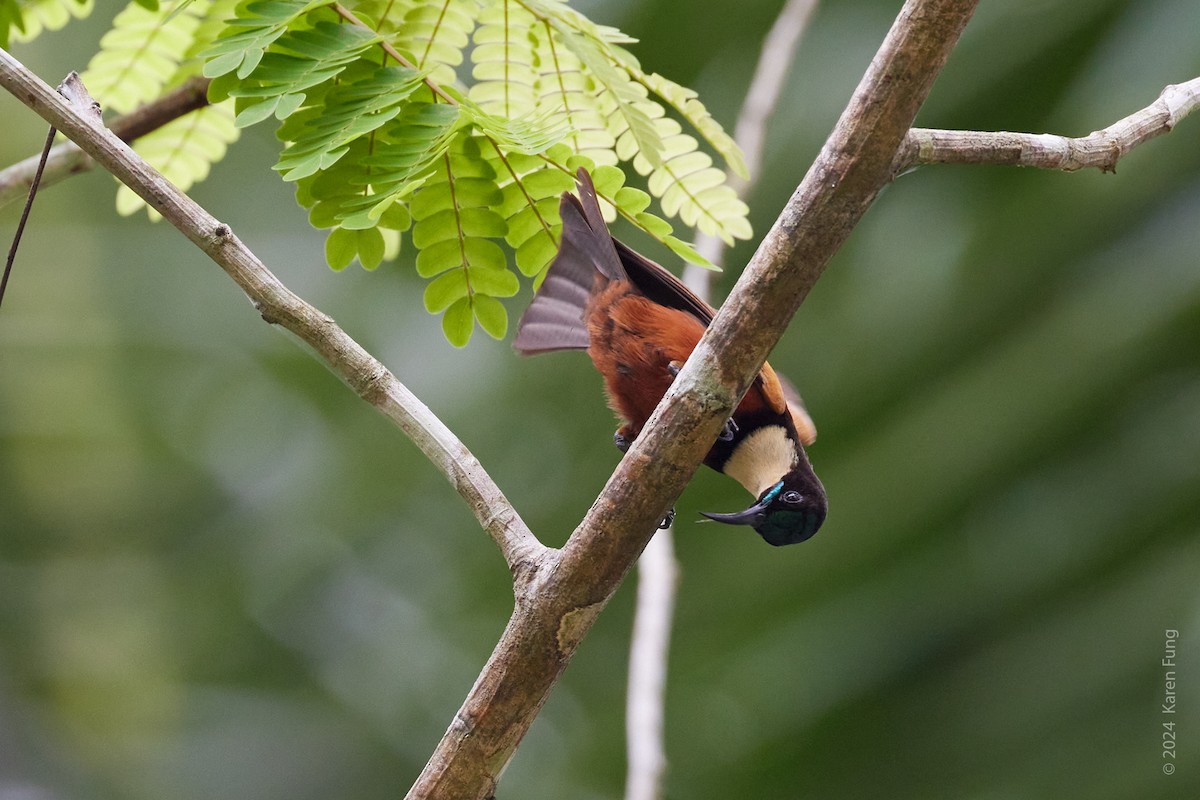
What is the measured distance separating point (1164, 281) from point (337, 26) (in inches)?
66.6

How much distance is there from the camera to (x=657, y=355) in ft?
8.14

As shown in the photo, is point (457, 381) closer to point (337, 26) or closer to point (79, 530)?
point (79, 530)

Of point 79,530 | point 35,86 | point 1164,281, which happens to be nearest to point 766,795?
point 1164,281

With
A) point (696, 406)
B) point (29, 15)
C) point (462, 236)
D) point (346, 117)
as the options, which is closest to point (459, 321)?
point (462, 236)

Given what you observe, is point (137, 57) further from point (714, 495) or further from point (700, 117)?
point (714, 495)

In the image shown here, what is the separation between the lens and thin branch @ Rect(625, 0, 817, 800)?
1.89 m

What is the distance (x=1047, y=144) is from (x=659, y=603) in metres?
1.13

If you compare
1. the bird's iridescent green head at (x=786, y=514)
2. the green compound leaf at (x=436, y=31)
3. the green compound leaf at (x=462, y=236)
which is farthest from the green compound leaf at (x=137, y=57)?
the bird's iridescent green head at (x=786, y=514)

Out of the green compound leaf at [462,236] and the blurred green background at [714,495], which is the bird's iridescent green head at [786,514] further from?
the green compound leaf at [462,236]

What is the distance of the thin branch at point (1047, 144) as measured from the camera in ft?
4.23

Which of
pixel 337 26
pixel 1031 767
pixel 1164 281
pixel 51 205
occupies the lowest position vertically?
pixel 1031 767

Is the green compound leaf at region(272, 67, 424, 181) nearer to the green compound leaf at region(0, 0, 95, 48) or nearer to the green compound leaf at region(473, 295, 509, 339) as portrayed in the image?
the green compound leaf at region(473, 295, 509, 339)

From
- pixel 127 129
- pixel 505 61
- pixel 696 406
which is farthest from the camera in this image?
pixel 127 129

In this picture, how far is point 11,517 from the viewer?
10.8 feet
